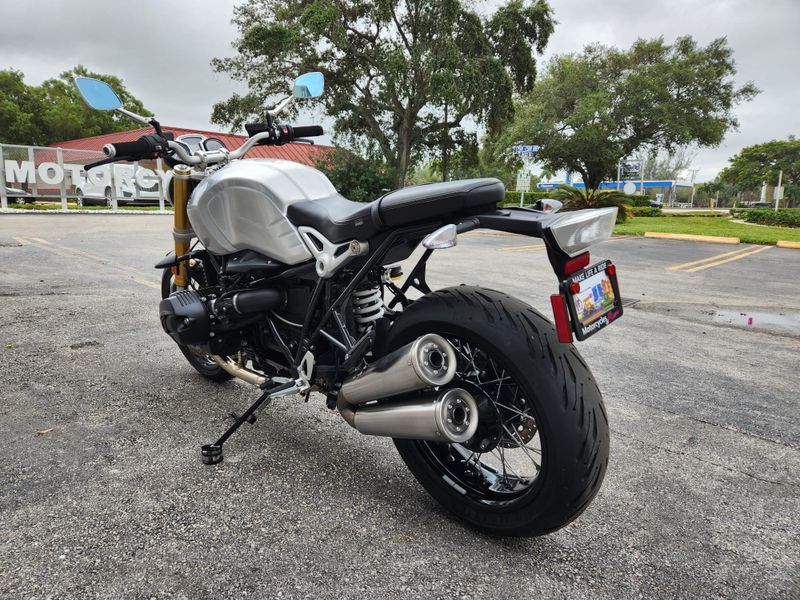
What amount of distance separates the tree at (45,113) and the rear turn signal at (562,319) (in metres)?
41.7

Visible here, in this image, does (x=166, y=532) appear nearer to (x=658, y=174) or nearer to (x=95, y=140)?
(x=95, y=140)

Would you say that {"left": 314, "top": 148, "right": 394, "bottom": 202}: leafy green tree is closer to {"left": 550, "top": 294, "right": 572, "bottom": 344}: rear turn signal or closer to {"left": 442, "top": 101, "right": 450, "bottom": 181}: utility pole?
{"left": 442, "top": 101, "right": 450, "bottom": 181}: utility pole

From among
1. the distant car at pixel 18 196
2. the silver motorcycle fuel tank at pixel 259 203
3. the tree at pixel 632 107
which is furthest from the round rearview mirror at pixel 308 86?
the tree at pixel 632 107

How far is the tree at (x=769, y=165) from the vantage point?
178 feet

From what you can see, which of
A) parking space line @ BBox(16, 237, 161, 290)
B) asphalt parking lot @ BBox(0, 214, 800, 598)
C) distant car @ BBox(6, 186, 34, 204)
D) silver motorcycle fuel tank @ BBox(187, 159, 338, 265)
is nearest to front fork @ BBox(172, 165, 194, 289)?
silver motorcycle fuel tank @ BBox(187, 159, 338, 265)

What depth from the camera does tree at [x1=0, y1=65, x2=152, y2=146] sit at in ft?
119

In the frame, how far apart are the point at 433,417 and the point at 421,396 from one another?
0.12m

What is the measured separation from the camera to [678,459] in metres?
2.42

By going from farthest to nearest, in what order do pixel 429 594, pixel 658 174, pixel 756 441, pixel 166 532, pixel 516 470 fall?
pixel 658 174 → pixel 756 441 → pixel 516 470 → pixel 166 532 → pixel 429 594

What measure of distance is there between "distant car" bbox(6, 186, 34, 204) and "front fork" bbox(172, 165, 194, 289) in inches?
825

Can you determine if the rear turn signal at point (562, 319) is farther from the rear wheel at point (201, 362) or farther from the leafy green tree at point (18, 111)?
the leafy green tree at point (18, 111)

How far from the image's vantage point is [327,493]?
6.89 feet

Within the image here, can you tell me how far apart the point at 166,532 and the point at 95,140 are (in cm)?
3697

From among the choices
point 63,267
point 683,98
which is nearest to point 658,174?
point 683,98
